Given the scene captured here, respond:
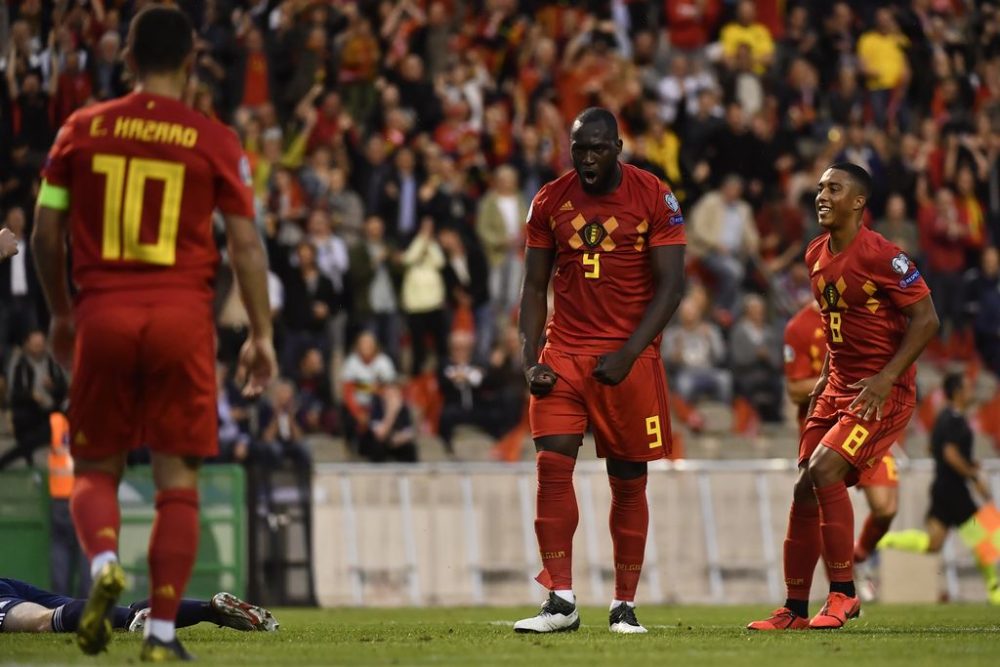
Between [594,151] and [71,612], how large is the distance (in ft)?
11.2

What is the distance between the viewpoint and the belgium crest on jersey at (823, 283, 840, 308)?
10.1 metres

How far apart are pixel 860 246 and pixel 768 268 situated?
1196 centimetres

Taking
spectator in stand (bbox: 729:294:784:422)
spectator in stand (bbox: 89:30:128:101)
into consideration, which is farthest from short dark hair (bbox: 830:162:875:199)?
spectator in stand (bbox: 729:294:784:422)

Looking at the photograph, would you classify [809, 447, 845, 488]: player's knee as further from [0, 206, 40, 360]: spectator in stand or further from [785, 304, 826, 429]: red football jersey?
[0, 206, 40, 360]: spectator in stand

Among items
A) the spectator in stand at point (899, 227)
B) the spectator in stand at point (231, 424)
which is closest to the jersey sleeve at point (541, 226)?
the spectator in stand at point (231, 424)

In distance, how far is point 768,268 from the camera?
22.0m

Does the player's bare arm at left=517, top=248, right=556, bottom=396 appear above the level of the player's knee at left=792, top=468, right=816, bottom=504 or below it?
above

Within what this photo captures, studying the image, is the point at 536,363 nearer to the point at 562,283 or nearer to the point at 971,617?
the point at 562,283

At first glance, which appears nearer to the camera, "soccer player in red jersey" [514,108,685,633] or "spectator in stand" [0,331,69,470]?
"soccer player in red jersey" [514,108,685,633]

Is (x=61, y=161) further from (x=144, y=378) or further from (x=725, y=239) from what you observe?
(x=725, y=239)

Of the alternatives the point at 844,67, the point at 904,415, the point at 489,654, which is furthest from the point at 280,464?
the point at 844,67

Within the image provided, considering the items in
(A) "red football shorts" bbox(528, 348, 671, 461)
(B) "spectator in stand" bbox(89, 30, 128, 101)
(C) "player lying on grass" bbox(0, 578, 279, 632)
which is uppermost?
(B) "spectator in stand" bbox(89, 30, 128, 101)

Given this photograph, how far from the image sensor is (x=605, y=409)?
30.9ft

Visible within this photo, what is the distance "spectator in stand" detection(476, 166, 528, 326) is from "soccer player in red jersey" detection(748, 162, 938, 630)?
1044cm
